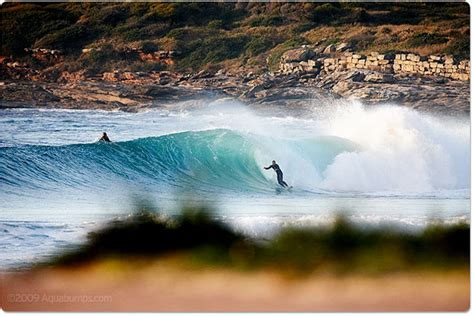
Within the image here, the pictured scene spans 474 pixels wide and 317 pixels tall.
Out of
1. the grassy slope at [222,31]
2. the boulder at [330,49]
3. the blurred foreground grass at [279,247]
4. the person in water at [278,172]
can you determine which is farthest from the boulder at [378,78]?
the blurred foreground grass at [279,247]

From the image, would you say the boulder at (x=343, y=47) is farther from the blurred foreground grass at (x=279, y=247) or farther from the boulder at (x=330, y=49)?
the blurred foreground grass at (x=279, y=247)

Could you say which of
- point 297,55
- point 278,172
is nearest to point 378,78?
point 297,55

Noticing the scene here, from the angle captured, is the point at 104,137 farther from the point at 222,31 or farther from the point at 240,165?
the point at 222,31

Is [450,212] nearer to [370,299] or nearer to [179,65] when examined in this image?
[370,299]

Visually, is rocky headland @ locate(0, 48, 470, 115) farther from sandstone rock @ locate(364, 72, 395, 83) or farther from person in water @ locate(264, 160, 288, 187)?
person in water @ locate(264, 160, 288, 187)

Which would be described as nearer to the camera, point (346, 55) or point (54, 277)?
point (54, 277)

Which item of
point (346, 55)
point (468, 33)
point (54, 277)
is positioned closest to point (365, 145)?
point (346, 55)

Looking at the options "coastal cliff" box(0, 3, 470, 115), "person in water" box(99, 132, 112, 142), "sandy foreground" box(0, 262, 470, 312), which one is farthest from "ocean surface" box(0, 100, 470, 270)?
"sandy foreground" box(0, 262, 470, 312)
